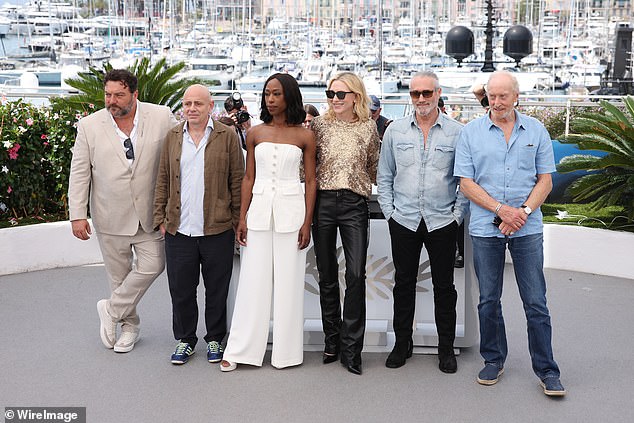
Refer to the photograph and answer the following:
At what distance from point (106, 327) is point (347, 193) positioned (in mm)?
2031

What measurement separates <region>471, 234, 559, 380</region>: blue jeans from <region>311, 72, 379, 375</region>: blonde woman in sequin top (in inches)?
30.4

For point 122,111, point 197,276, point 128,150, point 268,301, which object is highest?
point 122,111

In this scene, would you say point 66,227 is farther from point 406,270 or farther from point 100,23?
point 100,23

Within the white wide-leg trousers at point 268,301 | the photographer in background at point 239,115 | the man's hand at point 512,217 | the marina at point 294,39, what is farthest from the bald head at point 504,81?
the marina at point 294,39

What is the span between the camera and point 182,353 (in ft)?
19.2

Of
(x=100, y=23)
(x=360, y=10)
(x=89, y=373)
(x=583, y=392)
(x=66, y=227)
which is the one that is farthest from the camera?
(x=360, y=10)

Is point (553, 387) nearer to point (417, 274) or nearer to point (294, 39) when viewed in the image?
point (417, 274)

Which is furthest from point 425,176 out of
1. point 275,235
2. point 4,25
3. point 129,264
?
point 4,25

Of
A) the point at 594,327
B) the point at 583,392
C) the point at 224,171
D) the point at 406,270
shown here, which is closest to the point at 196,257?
the point at 224,171

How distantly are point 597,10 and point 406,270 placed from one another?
149 ft

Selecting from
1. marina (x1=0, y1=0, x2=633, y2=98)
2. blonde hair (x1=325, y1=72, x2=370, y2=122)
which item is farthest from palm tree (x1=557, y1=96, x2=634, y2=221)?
marina (x1=0, y1=0, x2=633, y2=98)

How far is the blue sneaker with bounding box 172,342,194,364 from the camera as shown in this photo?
5836 mm

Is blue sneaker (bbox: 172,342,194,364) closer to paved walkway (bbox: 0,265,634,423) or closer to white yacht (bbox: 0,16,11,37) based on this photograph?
paved walkway (bbox: 0,265,634,423)

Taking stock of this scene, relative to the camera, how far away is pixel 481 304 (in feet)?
17.9
